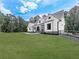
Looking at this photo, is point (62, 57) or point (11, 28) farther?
point (11, 28)

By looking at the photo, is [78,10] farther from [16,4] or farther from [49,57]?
[49,57]

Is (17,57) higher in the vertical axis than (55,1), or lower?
lower

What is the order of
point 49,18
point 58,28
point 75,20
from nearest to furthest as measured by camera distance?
point 58,28, point 49,18, point 75,20

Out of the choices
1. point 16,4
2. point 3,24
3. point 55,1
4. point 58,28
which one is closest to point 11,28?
point 3,24

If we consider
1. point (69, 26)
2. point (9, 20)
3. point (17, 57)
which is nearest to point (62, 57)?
point (17, 57)

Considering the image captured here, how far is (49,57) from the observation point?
33.4 ft

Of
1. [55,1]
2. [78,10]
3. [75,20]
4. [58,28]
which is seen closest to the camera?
[55,1]

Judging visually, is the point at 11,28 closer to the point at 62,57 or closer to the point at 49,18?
the point at 49,18

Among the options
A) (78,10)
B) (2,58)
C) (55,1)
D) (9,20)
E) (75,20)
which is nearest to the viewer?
(2,58)

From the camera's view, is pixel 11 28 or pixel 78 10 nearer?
pixel 11 28

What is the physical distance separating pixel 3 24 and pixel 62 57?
38066 millimetres

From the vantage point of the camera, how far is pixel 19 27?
169 feet

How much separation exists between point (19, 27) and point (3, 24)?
20.2 ft

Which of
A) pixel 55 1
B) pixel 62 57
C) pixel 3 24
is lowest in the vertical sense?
pixel 62 57
